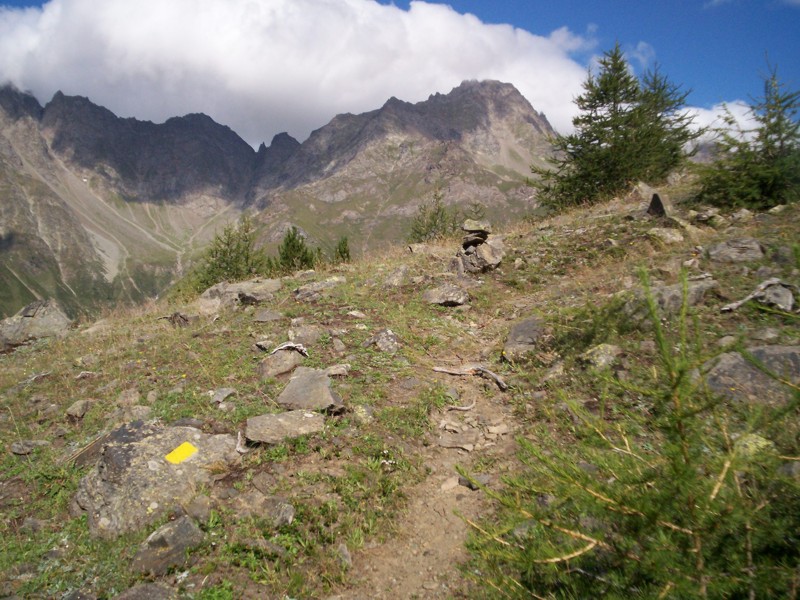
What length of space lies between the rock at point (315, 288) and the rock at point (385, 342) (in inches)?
145

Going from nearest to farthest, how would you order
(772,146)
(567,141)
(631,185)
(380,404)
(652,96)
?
(380,404) → (772,146) → (631,185) → (567,141) → (652,96)

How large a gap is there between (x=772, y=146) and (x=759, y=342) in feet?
32.4

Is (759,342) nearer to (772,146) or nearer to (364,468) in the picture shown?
(364,468)

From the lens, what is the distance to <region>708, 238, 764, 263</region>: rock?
8469mm

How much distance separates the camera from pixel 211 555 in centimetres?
419

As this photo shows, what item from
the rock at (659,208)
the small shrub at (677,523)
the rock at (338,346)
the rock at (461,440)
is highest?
the rock at (659,208)

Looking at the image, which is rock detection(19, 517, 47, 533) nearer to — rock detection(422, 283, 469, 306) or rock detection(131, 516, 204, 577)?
rock detection(131, 516, 204, 577)

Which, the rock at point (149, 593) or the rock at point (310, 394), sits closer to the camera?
the rock at point (149, 593)

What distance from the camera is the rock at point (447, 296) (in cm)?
1103

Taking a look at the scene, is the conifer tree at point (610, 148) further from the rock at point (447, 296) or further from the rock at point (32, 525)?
the rock at point (32, 525)

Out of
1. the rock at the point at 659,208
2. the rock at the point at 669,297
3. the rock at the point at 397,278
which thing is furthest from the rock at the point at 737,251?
the rock at the point at 397,278

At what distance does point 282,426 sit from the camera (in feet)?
19.6

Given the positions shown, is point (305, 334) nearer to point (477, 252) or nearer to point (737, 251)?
point (477, 252)

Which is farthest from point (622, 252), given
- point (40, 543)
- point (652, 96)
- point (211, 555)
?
point (652, 96)
